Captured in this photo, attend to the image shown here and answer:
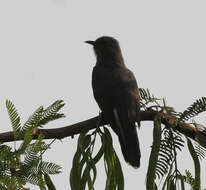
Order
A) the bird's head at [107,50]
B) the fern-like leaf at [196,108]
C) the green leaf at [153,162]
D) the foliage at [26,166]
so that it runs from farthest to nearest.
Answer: the bird's head at [107,50], the fern-like leaf at [196,108], the green leaf at [153,162], the foliage at [26,166]

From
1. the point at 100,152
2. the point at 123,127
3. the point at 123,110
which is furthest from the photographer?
the point at 123,110

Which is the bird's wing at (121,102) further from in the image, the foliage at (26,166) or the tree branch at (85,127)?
the foliage at (26,166)

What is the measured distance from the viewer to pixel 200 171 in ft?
9.80

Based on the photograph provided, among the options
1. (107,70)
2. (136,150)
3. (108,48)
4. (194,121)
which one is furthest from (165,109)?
(108,48)

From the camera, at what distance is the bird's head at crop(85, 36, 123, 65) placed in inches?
268

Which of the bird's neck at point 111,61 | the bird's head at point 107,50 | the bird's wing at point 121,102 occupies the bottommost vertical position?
the bird's wing at point 121,102

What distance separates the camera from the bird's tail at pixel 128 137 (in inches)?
169

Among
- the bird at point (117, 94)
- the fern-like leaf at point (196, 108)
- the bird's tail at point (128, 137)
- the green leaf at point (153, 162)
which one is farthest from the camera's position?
the bird at point (117, 94)

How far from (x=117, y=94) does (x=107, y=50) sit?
1802 mm

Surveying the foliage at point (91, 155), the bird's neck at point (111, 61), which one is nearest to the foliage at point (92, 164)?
the foliage at point (91, 155)

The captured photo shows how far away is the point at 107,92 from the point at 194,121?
7.36 ft

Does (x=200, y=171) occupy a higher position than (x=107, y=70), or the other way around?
(x=107, y=70)

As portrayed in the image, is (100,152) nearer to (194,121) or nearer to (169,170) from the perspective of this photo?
(169,170)

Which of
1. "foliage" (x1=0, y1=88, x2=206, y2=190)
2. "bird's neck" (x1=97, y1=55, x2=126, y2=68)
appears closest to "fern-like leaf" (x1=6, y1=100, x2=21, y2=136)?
"foliage" (x1=0, y1=88, x2=206, y2=190)
